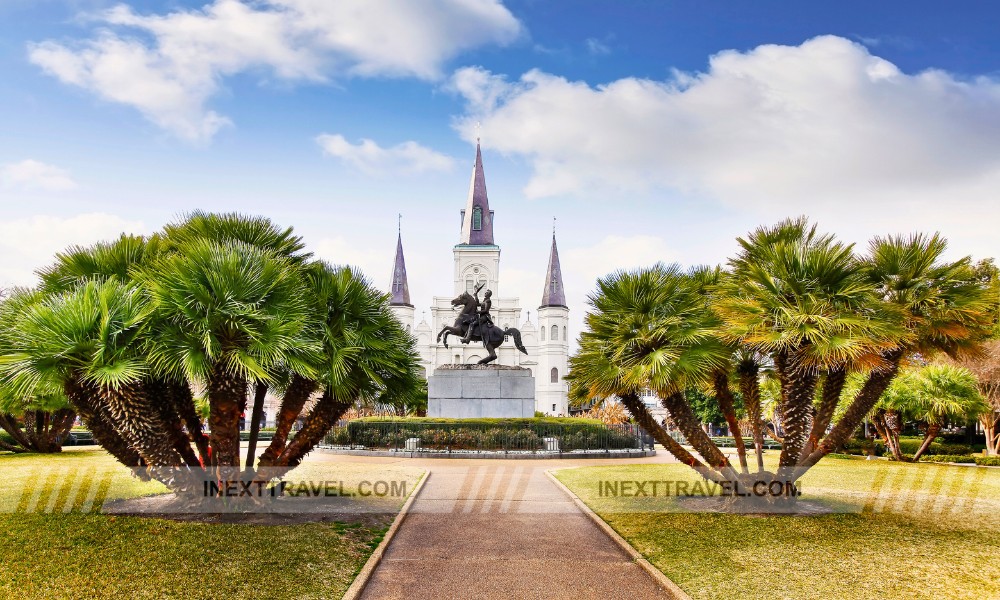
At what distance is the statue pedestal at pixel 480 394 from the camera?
1021 inches

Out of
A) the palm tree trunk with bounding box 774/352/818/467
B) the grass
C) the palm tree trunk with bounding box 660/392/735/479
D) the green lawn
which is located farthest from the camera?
the palm tree trunk with bounding box 660/392/735/479

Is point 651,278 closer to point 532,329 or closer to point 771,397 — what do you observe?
point 771,397

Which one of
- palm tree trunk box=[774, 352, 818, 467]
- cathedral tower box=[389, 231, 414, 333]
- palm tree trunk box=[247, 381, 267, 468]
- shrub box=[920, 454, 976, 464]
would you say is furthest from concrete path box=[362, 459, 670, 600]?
cathedral tower box=[389, 231, 414, 333]

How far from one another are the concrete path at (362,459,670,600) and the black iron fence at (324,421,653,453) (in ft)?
31.7

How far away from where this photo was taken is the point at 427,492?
566 inches

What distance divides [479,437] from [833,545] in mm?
15850

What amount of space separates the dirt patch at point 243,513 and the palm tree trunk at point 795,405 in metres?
6.63

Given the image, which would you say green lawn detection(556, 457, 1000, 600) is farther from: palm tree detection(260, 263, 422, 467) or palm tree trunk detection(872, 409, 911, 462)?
palm tree trunk detection(872, 409, 911, 462)

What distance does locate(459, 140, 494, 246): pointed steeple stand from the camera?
3622 inches

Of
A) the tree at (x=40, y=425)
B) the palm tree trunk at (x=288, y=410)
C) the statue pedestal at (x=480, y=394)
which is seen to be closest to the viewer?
the palm tree trunk at (x=288, y=410)

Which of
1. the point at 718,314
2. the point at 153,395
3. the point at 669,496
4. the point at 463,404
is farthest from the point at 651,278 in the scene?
→ the point at 463,404

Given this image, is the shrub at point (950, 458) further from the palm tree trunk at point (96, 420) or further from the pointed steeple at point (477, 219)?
the pointed steeple at point (477, 219)

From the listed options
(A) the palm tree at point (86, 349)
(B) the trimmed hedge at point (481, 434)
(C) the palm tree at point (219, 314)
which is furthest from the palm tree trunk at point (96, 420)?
(B) the trimmed hedge at point (481, 434)

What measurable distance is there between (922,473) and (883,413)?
6609 millimetres
